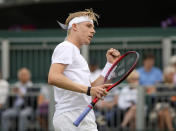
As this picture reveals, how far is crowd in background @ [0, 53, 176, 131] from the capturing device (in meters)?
8.66

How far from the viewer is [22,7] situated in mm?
14047

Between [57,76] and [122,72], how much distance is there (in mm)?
861

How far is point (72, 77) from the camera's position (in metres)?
4.29

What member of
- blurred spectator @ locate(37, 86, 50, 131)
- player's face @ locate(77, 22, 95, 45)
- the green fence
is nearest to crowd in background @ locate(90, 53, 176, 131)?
blurred spectator @ locate(37, 86, 50, 131)

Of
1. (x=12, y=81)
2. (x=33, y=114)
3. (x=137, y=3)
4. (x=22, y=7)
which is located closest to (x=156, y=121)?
(x=33, y=114)

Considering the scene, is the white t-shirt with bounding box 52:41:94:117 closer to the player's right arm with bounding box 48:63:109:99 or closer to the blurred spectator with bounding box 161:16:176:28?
the player's right arm with bounding box 48:63:109:99

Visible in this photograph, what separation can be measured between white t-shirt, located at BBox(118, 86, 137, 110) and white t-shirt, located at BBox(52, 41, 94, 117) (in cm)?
444

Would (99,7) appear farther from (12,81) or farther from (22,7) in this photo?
(12,81)

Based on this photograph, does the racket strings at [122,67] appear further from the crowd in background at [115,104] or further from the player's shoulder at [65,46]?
the crowd in background at [115,104]

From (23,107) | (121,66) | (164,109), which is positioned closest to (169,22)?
(164,109)

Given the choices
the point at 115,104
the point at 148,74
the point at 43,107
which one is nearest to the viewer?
the point at 115,104

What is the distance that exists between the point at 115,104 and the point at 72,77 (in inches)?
186

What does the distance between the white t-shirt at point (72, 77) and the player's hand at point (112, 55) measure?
0.35 metres

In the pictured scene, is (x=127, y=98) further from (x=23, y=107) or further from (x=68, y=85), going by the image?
(x=68, y=85)
